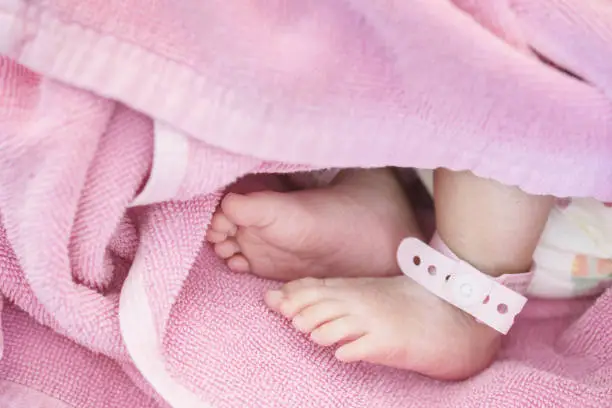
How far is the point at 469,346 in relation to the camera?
75 centimetres

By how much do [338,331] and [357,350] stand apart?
0.07ft

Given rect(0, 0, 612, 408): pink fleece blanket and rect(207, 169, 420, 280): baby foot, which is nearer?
rect(0, 0, 612, 408): pink fleece blanket

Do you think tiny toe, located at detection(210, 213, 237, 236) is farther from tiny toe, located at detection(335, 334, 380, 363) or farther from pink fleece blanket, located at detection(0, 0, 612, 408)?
tiny toe, located at detection(335, 334, 380, 363)

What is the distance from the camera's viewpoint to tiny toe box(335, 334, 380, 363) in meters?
0.69

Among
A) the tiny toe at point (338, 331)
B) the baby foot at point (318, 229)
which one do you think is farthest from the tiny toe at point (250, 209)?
the tiny toe at point (338, 331)

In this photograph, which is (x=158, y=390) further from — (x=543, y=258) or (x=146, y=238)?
(x=543, y=258)

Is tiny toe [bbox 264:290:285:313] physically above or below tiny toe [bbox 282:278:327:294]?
→ below

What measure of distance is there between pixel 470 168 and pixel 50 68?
33 centimetres

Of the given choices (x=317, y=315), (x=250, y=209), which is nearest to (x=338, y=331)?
(x=317, y=315)

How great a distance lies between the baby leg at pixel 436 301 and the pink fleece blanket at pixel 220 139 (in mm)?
29

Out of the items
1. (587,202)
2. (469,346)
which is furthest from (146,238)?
(587,202)

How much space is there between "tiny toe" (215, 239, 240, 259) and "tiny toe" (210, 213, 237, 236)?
0.02 m

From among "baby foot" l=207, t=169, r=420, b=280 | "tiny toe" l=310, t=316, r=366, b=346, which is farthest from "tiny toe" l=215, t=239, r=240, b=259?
"tiny toe" l=310, t=316, r=366, b=346

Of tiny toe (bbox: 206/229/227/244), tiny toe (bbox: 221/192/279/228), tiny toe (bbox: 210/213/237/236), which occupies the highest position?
tiny toe (bbox: 221/192/279/228)
